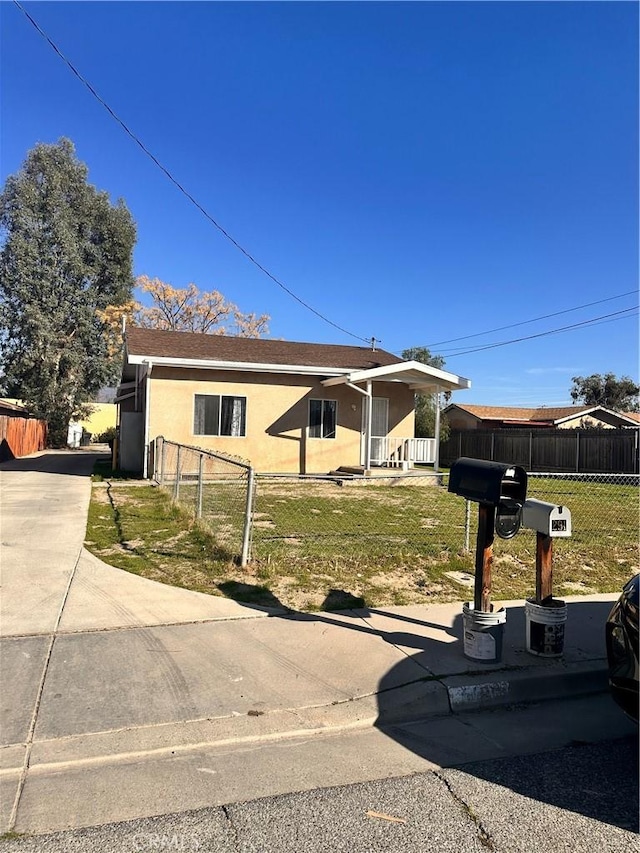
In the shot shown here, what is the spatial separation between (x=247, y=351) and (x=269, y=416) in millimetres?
2551

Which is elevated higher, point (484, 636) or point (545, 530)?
point (545, 530)

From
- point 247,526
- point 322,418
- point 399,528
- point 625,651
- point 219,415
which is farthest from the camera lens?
point 322,418

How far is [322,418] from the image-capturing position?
18.3 meters

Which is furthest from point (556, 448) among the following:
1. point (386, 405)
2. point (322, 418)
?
point (322, 418)

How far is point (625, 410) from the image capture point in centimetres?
5400

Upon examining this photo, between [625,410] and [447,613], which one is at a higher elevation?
[625,410]

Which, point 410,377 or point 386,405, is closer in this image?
point 410,377

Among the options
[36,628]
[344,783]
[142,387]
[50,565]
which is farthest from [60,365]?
[344,783]

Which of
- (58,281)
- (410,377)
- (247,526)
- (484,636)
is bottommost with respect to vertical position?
(484,636)

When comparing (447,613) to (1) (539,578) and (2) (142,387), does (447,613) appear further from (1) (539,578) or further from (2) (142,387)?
(2) (142,387)

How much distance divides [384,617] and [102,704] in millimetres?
2641

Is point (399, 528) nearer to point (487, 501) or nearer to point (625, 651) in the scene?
point (487, 501)

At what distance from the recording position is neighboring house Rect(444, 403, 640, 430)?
3778cm

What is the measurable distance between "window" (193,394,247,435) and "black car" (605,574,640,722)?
14.5 m
